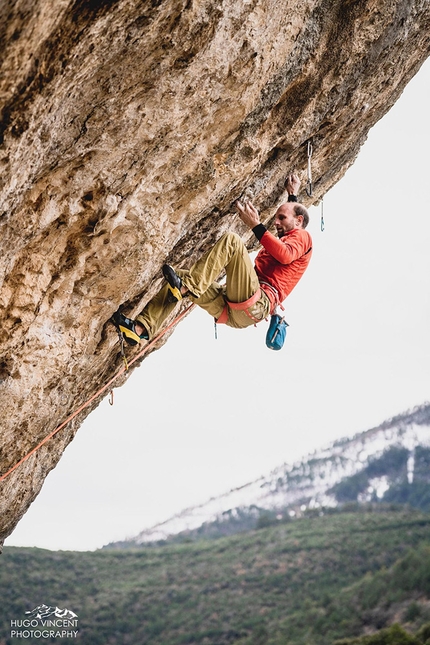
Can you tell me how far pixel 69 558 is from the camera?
37125mm

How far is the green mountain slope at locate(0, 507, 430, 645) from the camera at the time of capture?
88.7ft

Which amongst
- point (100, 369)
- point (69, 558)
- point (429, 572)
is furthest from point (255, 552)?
point (100, 369)

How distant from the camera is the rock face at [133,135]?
4.67 metres

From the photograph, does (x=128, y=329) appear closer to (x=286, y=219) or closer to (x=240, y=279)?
(x=240, y=279)

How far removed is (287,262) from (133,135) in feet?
6.90

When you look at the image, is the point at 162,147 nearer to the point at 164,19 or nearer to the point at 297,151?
the point at 164,19

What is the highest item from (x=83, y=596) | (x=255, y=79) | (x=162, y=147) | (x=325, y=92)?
(x=325, y=92)

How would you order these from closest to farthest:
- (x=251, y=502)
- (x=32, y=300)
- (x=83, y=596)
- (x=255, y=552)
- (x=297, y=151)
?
(x=32, y=300)
(x=297, y=151)
(x=83, y=596)
(x=255, y=552)
(x=251, y=502)

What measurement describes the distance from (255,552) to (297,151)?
35734 millimetres

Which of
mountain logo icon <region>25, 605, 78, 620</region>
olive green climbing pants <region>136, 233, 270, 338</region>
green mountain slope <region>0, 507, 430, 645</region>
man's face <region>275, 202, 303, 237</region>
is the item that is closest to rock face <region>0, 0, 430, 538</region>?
olive green climbing pants <region>136, 233, 270, 338</region>

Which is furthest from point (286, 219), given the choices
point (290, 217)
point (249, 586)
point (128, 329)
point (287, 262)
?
point (249, 586)

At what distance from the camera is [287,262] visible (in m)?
6.87

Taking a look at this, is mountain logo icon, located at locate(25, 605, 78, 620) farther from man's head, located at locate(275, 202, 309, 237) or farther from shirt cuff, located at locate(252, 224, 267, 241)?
shirt cuff, located at locate(252, 224, 267, 241)

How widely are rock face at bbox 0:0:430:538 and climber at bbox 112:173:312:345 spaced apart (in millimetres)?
425
